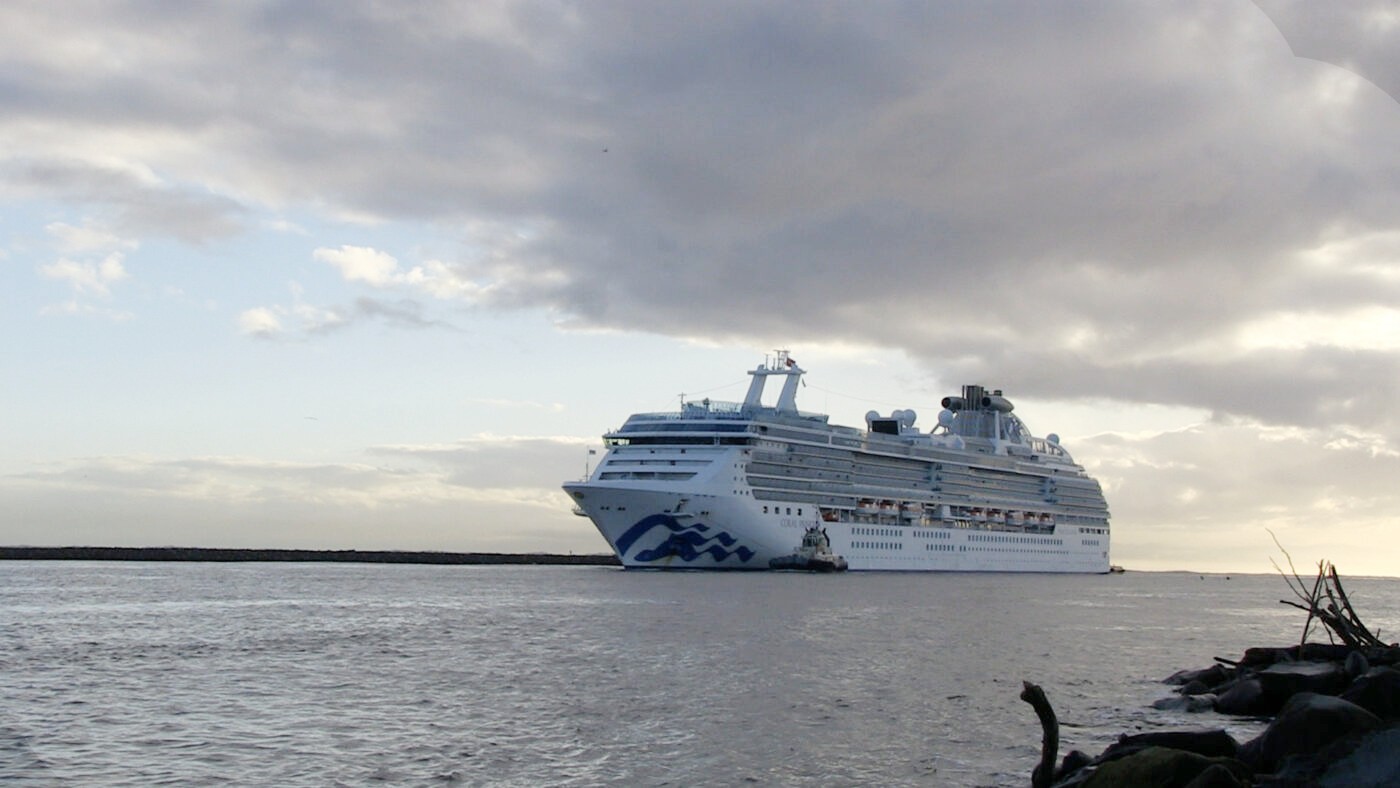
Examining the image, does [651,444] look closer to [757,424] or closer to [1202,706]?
[757,424]

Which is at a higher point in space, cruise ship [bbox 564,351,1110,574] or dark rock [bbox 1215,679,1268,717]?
cruise ship [bbox 564,351,1110,574]

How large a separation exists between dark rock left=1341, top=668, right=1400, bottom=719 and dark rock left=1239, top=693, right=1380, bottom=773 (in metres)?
3.13

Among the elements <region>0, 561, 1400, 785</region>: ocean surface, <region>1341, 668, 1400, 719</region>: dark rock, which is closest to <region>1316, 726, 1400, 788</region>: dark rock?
<region>1341, 668, 1400, 719</region>: dark rock

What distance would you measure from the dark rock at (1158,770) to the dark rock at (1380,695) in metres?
4.90

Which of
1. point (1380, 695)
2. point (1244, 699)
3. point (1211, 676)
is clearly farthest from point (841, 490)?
point (1380, 695)

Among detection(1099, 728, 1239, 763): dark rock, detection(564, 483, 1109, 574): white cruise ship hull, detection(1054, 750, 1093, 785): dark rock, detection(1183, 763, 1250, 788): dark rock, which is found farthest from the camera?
detection(564, 483, 1109, 574): white cruise ship hull

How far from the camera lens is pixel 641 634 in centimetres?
3969

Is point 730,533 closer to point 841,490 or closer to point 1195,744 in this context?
point 841,490

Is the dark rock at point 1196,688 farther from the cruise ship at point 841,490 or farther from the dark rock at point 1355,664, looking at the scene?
the cruise ship at point 841,490

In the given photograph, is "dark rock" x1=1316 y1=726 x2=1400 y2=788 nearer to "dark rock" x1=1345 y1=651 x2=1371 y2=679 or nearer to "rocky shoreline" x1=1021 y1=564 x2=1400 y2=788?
"rocky shoreline" x1=1021 y1=564 x2=1400 y2=788

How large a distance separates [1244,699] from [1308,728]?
944cm

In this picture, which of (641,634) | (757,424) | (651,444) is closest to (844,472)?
(757,424)

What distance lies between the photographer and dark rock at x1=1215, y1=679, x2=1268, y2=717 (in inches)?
892

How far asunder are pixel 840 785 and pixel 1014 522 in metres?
95.5
